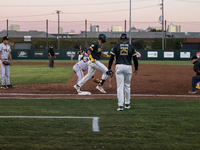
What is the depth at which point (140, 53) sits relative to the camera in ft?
167

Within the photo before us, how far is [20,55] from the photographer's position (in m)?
52.8

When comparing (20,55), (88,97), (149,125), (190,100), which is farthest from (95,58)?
(20,55)

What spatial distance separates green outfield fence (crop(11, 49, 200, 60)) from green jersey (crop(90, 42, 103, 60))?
38.1 meters

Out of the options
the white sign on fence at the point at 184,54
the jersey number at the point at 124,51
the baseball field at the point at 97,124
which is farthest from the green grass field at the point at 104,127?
the white sign on fence at the point at 184,54

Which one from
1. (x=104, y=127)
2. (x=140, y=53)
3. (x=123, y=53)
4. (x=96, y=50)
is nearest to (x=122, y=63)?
(x=123, y=53)

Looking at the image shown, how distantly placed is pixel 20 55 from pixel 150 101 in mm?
45555

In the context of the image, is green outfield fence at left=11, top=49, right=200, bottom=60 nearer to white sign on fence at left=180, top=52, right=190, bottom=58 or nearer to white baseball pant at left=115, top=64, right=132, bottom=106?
white sign on fence at left=180, top=52, right=190, bottom=58

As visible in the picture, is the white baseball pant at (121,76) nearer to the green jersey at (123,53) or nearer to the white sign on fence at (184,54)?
the green jersey at (123,53)

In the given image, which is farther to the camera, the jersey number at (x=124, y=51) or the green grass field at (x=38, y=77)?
the green grass field at (x=38, y=77)

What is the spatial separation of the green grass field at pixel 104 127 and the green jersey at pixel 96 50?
238 centimetres

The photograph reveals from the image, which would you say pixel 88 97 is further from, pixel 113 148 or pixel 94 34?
pixel 94 34

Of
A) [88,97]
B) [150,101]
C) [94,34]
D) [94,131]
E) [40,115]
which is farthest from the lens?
[94,34]

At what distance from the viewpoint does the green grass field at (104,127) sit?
16.4 feet

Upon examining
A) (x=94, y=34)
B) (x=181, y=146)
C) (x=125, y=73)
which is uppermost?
(x=94, y=34)
